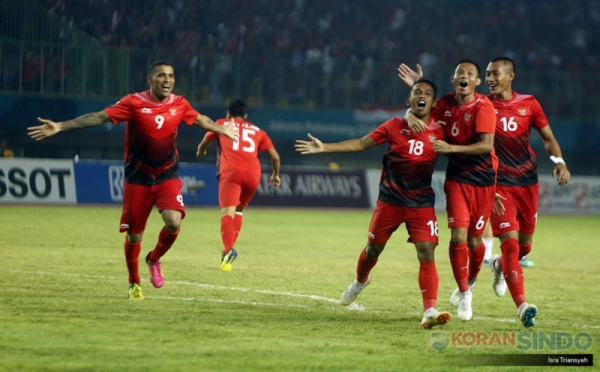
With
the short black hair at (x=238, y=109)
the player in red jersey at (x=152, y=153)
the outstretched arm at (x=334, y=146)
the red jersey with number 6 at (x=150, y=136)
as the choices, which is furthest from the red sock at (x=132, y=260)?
the short black hair at (x=238, y=109)

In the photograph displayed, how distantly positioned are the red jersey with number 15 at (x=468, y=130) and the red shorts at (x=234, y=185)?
4.16 m

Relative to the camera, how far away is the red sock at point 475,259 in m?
8.44

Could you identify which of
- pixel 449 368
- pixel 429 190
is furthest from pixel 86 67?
pixel 449 368

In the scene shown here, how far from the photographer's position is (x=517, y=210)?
331 inches

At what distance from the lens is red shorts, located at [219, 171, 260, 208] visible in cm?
1130

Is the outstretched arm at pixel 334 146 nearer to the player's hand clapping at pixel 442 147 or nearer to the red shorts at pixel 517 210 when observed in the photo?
the player's hand clapping at pixel 442 147

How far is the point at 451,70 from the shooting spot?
3089 centimetres

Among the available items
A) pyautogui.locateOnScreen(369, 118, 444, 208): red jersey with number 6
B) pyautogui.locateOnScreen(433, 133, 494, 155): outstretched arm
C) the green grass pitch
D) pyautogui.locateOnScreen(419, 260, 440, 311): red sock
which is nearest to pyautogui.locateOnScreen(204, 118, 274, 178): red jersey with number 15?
the green grass pitch

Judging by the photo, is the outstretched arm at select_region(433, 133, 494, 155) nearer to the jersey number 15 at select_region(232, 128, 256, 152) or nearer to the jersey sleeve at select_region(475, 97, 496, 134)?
the jersey sleeve at select_region(475, 97, 496, 134)

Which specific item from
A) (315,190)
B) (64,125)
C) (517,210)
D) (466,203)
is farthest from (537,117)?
(315,190)

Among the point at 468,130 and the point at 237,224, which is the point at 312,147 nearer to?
the point at 468,130

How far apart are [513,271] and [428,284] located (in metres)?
0.83

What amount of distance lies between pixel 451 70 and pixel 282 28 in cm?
661

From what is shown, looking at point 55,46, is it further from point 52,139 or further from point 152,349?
point 152,349
